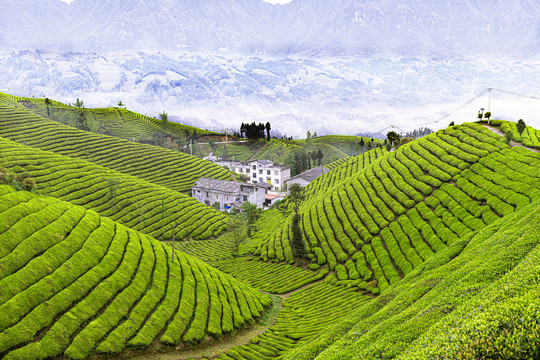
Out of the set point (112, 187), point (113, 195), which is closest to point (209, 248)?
point (113, 195)

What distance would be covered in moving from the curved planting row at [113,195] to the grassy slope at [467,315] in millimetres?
72288

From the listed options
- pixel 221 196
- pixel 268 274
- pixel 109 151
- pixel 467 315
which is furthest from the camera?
pixel 109 151

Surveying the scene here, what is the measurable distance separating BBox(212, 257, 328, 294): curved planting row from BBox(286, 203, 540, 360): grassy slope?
31.8 meters

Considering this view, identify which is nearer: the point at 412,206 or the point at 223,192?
the point at 412,206

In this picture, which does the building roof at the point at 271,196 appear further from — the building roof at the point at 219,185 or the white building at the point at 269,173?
the building roof at the point at 219,185

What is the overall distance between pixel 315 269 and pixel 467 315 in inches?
2102

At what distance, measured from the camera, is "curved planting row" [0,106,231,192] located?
13712cm

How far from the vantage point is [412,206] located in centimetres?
6562

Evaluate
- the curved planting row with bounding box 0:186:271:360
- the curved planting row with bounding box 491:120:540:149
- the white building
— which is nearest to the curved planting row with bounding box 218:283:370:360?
the curved planting row with bounding box 0:186:271:360

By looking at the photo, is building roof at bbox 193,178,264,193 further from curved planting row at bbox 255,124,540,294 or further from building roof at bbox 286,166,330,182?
curved planting row at bbox 255,124,540,294

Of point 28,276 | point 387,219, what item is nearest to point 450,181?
point 387,219

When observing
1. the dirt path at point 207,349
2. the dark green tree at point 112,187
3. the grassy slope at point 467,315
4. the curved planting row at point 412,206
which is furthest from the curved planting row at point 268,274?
the dark green tree at point 112,187

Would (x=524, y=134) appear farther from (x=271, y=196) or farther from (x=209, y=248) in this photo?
(x=271, y=196)

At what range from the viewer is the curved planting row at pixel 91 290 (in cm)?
3306
